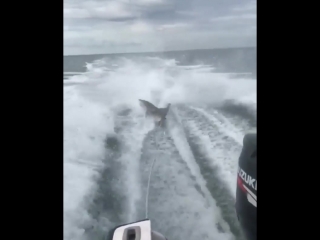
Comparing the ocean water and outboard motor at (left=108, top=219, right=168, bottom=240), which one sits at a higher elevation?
the ocean water

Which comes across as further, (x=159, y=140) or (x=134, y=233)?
(x=159, y=140)

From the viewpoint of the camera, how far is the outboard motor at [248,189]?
130 centimetres

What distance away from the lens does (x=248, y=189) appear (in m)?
1.33

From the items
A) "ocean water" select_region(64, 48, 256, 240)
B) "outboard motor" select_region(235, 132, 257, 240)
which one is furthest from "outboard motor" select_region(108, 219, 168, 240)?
"outboard motor" select_region(235, 132, 257, 240)

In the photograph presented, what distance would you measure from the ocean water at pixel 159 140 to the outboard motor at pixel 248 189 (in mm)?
195

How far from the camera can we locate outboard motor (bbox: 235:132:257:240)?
4.27ft

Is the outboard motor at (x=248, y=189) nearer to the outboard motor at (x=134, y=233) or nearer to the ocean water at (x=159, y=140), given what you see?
the ocean water at (x=159, y=140)

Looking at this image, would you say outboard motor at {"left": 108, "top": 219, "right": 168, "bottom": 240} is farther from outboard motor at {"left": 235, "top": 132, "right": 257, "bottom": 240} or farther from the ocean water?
outboard motor at {"left": 235, "top": 132, "right": 257, "bottom": 240}

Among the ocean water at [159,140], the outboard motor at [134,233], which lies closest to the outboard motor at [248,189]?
the ocean water at [159,140]

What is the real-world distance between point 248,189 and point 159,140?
0.58 metres

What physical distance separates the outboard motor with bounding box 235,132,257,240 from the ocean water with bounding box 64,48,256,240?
195 millimetres
